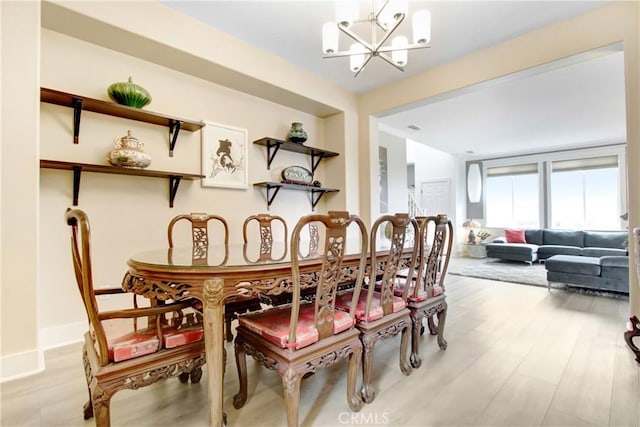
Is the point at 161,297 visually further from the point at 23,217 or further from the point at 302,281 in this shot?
the point at 23,217

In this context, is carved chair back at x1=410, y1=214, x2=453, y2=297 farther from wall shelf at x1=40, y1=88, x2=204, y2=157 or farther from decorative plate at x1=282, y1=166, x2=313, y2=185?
wall shelf at x1=40, y1=88, x2=204, y2=157

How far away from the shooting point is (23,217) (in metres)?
1.90

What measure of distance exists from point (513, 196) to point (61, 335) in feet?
29.7

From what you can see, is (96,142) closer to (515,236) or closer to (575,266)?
Result: (575,266)

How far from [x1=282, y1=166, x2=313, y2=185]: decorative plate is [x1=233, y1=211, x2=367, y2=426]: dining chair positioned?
215cm

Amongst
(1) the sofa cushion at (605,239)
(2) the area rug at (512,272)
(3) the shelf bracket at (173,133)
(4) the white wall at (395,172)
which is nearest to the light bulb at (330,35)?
(3) the shelf bracket at (173,133)

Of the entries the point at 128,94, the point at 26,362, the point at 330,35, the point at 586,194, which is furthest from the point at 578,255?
the point at 26,362

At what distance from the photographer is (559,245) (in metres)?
6.33

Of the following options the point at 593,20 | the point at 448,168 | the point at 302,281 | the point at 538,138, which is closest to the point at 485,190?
the point at 448,168

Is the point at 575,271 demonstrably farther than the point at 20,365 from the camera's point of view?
Yes

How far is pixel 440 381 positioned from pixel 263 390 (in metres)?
1.09

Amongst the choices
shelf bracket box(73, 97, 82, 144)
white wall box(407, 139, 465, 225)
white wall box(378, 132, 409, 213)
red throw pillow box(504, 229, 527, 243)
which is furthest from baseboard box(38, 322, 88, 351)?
red throw pillow box(504, 229, 527, 243)

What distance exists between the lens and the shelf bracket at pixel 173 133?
2707 millimetres

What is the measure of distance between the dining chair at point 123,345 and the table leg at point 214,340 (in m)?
0.15
